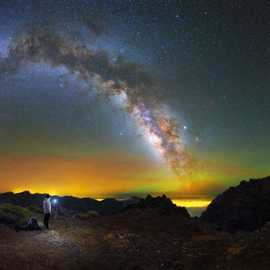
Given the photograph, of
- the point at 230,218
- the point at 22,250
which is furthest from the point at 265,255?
the point at 230,218

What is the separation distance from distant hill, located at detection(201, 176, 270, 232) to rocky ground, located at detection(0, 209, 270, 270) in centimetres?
8172

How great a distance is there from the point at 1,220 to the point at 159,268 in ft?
56.5

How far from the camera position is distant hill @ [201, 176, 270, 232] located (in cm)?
10662

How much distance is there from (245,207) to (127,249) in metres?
95.3

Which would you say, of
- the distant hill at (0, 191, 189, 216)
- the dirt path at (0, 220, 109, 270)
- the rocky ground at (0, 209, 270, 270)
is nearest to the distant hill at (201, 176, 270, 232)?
the distant hill at (0, 191, 189, 216)

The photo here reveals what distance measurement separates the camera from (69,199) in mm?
161250

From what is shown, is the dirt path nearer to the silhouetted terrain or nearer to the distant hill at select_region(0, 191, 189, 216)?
the silhouetted terrain

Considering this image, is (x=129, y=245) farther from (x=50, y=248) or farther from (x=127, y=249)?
(x=50, y=248)

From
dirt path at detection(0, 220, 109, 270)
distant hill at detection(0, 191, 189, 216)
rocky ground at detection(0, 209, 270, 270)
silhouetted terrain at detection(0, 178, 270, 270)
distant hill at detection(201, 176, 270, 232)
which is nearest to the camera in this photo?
rocky ground at detection(0, 209, 270, 270)

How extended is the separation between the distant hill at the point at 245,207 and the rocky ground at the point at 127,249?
8172 centimetres

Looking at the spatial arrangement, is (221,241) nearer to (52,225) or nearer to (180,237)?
(180,237)

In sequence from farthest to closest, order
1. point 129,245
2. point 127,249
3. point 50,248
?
point 129,245, point 127,249, point 50,248

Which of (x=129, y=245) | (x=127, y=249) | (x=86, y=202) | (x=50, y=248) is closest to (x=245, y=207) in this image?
(x=86, y=202)

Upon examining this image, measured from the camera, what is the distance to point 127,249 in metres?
21.4
